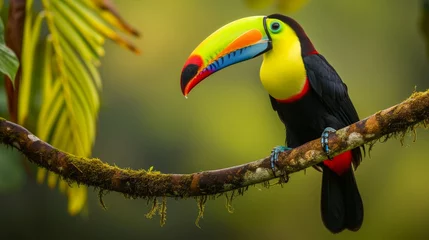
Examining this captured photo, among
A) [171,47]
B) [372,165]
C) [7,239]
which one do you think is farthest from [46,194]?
[372,165]

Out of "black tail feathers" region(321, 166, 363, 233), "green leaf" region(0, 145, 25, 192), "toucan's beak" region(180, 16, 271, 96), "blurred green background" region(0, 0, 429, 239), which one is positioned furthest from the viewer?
"blurred green background" region(0, 0, 429, 239)

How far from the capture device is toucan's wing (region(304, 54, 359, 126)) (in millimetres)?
2760

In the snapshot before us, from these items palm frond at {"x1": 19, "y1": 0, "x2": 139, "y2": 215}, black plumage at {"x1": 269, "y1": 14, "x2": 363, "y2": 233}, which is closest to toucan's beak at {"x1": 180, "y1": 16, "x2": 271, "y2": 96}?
black plumage at {"x1": 269, "y1": 14, "x2": 363, "y2": 233}

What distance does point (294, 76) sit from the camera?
8.97ft

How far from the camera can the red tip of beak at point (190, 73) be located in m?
2.55

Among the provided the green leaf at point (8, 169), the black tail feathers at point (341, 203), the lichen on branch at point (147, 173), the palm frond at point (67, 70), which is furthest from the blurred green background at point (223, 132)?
the lichen on branch at point (147, 173)

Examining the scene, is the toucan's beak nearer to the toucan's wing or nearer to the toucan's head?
the toucan's head

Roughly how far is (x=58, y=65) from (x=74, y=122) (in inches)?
7.7

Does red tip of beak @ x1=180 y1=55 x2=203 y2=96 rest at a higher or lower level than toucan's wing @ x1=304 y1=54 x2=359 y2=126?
lower

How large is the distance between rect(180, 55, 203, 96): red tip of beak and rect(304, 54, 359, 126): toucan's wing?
1.33 ft

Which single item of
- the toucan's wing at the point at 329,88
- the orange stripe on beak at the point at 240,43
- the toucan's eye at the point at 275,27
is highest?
the toucan's eye at the point at 275,27

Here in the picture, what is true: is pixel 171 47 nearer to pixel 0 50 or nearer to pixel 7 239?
pixel 7 239

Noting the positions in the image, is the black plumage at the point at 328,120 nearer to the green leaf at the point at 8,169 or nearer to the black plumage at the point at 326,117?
the black plumage at the point at 326,117

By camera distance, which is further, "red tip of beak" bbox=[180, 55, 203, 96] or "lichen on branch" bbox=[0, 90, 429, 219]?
"red tip of beak" bbox=[180, 55, 203, 96]
